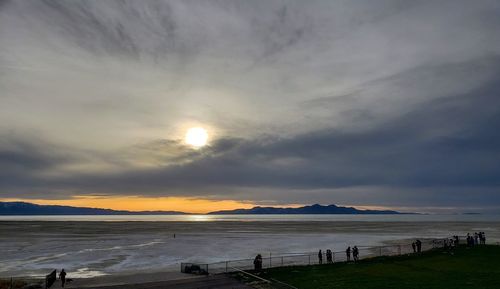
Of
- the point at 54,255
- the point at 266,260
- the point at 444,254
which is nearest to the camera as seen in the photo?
the point at 444,254

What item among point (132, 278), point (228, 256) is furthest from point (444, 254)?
point (132, 278)

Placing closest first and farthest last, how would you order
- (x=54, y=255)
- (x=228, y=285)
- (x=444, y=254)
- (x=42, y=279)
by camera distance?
(x=228, y=285) < (x=42, y=279) < (x=444, y=254) < (x=54, y=255)

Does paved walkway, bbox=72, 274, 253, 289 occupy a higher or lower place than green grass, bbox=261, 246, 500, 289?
lower

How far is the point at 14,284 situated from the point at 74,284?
17.6 ft

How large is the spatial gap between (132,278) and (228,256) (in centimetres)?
2449

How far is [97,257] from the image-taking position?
64250 millimetres

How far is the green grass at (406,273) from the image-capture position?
105 feet

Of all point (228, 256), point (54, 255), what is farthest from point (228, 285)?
point (54, 255)

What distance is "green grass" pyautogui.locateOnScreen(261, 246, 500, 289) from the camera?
3206cm

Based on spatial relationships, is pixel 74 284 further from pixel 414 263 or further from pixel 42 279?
pixel 414 263

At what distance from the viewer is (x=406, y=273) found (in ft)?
124

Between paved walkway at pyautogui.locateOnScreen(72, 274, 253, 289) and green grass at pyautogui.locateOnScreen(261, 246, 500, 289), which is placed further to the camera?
paved walkway at pyautogui.locateOnScreen(72, 274, 253, 289)

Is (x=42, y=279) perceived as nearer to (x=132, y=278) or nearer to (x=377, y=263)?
(x=132, y=278)

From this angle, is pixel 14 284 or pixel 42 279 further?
pixel 42 279
